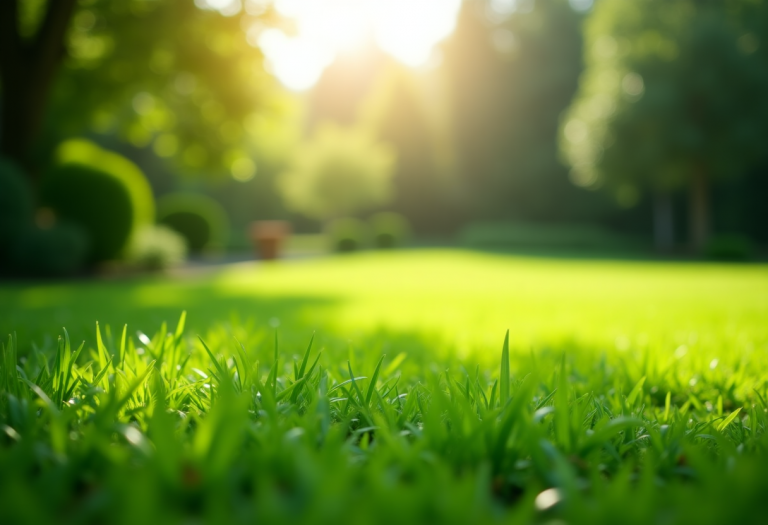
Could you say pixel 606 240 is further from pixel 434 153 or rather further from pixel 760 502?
pixel 760 502

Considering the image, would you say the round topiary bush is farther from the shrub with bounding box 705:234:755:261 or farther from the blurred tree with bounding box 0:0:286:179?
the shrub with bounding box 705:234:755:261

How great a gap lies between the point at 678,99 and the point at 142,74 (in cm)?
2046

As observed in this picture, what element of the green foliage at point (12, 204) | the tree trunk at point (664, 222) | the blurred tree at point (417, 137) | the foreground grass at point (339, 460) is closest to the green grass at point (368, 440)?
the foreground grass at point (339, 460)

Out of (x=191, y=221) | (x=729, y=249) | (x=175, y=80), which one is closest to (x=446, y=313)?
(x=175, y=80)

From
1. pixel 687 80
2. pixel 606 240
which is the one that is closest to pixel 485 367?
pixel 687 80

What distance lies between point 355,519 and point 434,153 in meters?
38.7

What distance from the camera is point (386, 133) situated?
1512 inches

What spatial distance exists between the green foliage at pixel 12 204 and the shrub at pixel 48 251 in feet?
0.81

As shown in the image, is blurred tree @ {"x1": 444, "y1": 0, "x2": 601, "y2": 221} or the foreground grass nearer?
the foreground grass

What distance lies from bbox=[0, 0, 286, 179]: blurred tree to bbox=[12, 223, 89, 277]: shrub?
244 cm

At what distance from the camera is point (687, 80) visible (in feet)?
69.9

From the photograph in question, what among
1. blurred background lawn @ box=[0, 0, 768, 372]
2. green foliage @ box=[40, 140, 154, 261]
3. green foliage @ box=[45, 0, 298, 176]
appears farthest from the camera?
green foliage @ box=[40, 140, 154, 261]

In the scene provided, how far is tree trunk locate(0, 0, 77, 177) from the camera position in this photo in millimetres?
10836

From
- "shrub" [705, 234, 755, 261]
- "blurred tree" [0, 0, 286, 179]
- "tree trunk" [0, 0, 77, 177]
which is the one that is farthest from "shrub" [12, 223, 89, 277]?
"shrub" [705, 234, 755, 261]
